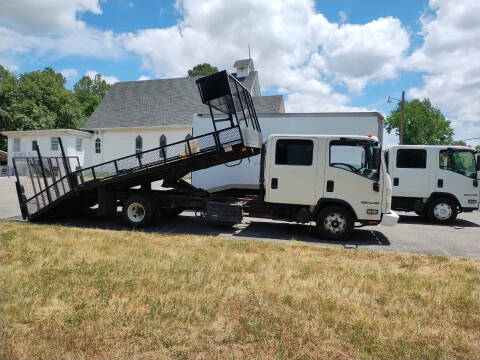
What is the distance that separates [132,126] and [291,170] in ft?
83.9

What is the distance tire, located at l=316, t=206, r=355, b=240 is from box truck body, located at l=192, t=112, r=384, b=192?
2.87m

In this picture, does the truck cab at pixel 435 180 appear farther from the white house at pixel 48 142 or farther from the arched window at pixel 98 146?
the arched window at pixel 98 146

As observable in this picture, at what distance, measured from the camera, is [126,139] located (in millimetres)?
31047

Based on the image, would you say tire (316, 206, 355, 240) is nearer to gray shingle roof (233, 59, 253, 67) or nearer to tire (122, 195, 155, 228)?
tire (122, 195, 155, 228)

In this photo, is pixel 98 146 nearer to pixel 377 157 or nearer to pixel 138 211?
pixel 138 211

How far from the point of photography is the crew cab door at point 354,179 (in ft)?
23.9


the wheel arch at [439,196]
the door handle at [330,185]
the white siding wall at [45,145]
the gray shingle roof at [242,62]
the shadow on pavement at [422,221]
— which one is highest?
the gray shingle roof at [242,62]

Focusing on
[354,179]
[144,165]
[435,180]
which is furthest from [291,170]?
[435,180]

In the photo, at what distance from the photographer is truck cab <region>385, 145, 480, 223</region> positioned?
9953mm

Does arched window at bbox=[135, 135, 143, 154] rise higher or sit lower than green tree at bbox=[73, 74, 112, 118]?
lower

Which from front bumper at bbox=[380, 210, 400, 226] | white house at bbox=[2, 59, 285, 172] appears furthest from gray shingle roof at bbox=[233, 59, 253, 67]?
front bumper at bbox=[380, 210, 400, 226]

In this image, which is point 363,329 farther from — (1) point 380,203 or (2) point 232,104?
(2) point 232,104

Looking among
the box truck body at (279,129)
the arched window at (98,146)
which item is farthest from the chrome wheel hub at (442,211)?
the arched window at (98,146)

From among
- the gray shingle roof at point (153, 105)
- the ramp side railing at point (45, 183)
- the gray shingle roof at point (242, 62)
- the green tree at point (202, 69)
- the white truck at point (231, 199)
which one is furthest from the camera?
the green tree at point (202, 69)
